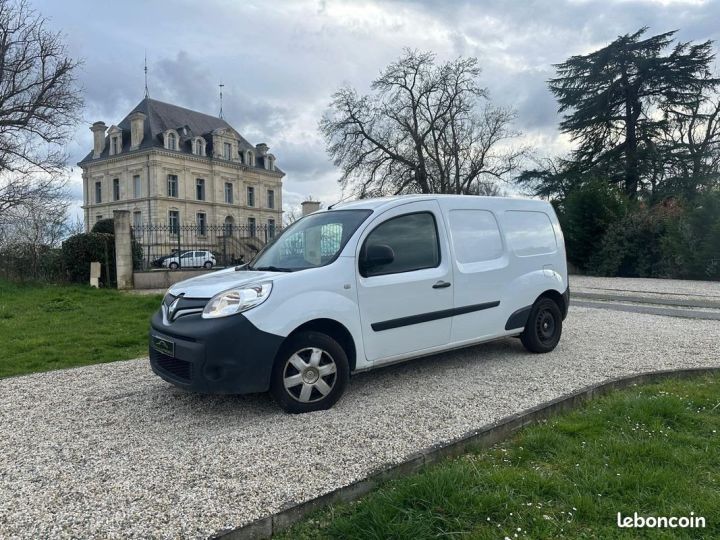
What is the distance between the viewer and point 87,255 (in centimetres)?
1570

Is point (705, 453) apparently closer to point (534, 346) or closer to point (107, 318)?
point (534, 346)

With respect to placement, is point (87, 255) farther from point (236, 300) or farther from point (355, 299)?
point (355, 299)

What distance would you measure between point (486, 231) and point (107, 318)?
7.90 m

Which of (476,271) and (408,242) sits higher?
(408,242)

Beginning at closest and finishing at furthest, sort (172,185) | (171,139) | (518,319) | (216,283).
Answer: (216,283) < (518,319) < (171,139) < (172,185)

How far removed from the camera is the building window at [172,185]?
55.3 meters

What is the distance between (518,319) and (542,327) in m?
0.58

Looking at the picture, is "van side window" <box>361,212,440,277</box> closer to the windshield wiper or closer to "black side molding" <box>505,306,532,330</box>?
the windshield wiper

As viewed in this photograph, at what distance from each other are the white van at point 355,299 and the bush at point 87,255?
1250 centimetres

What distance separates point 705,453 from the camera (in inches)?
→ 130

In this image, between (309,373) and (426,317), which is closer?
(309,373)

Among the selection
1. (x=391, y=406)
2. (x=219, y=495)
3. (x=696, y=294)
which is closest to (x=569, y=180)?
(x=696, y=294)

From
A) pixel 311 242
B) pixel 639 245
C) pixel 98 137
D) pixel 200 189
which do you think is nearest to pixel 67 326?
pixel 311 242

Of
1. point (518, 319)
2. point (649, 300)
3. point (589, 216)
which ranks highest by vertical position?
point (589, 216)
